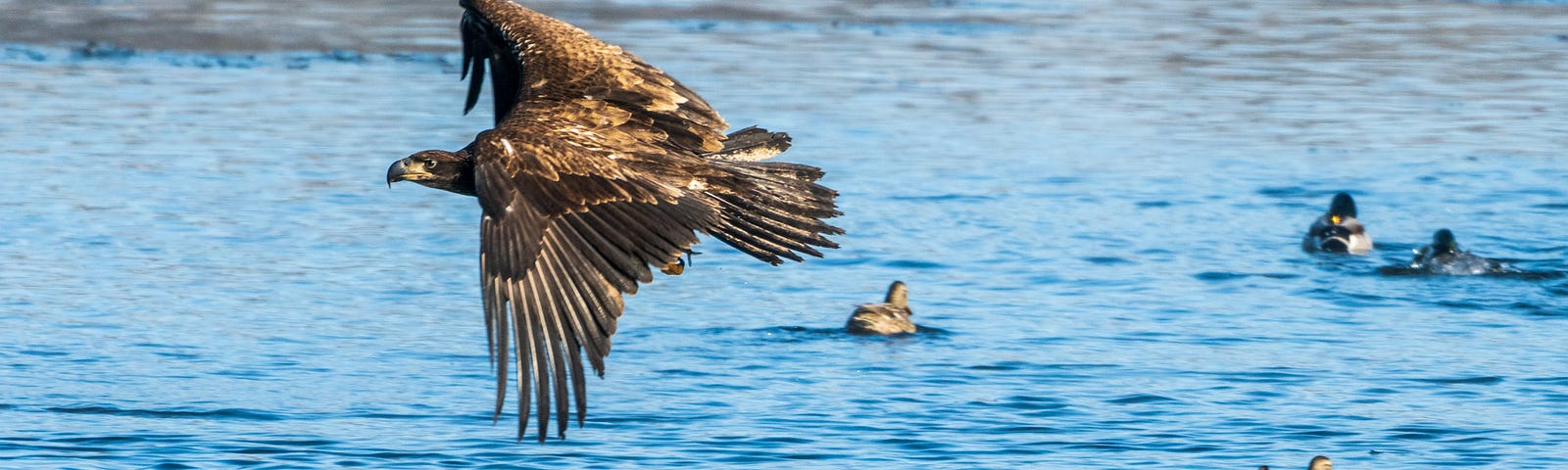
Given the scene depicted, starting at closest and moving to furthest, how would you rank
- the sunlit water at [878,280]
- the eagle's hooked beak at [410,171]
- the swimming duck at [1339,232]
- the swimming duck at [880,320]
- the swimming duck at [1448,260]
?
1. the eagle's hooked beak at [410,171]
2. the sunlit water at [878,280]
3. the swimming duck at [880,320]
4. the swimming duck at [1448,260]
5. the swimming duck at [1339,232]

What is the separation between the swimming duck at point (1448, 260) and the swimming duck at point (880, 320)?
316cm

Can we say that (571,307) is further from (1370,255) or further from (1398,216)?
(1398,216)

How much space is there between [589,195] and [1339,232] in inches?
314

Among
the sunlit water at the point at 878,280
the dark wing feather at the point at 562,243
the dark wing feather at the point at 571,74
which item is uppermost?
the dark wing feather at the point at 571,74

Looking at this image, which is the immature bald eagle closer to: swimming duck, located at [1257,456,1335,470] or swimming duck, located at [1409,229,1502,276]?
swimming duck, located at [1257,456,1335,470]

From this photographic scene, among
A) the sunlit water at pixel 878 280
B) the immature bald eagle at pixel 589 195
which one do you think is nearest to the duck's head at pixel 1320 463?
the sunlit water at pixel 878 280

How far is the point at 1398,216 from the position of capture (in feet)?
50.8

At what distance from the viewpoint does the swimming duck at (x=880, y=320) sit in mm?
11422

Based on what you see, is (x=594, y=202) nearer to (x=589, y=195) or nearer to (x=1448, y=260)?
(x=589, y=195)

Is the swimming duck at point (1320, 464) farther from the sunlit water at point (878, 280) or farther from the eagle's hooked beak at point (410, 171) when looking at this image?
the eagle's hooked beak at point (410, 171)

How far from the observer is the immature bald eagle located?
6.17 m

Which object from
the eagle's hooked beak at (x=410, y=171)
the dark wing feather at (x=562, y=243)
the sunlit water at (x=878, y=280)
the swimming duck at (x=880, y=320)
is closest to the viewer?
the dark wing feather at (x=562, y=243)

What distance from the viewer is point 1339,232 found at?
13672 millimetres

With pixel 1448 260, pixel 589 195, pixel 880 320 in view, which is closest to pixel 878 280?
pixel 880 320
